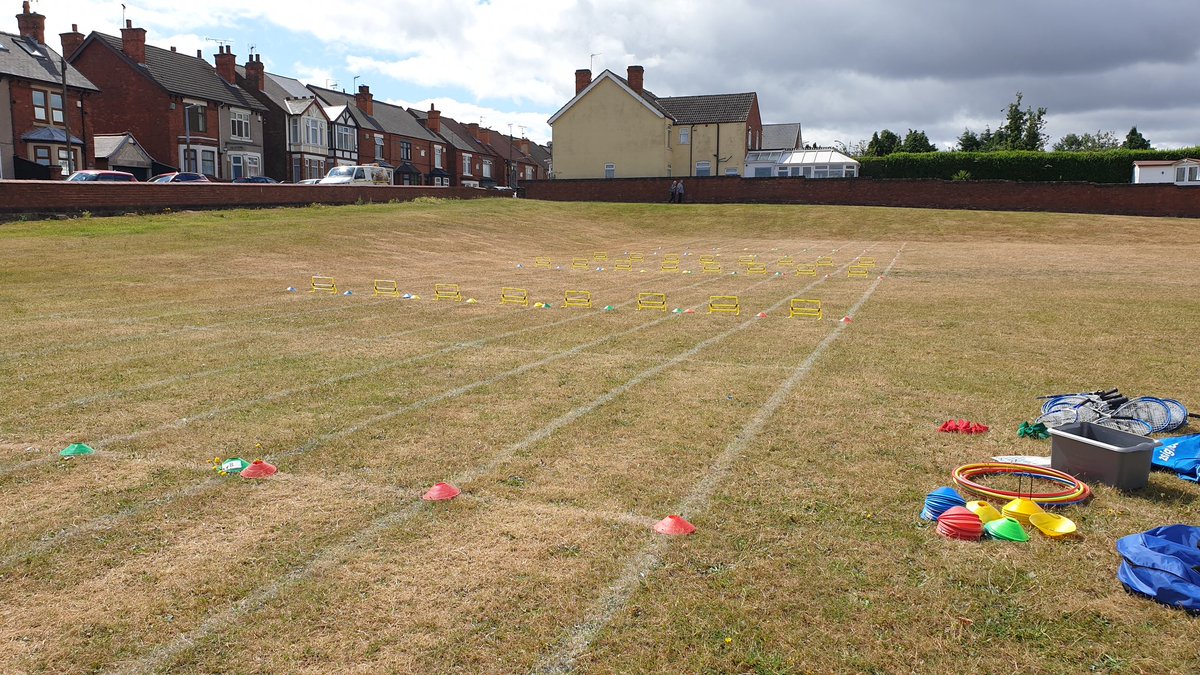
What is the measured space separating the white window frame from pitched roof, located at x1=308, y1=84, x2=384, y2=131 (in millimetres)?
10877

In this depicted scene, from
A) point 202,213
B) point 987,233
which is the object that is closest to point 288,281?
point 202,213

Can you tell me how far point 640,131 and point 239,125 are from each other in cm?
2971

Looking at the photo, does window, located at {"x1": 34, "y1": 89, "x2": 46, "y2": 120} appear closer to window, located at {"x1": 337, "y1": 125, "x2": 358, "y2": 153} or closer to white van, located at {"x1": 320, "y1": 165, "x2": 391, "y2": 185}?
white van, located at {"x1": 320, "y1": 165, "x2": 391, "y2": 185}

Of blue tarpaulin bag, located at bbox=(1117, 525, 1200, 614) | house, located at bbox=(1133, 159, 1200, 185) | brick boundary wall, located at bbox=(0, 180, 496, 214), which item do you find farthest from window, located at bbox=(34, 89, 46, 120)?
house, located at bbox=(1133, 159, 1200, 185)

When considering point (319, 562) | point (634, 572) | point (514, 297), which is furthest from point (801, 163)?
point (319, 562)

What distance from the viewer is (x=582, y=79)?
6097 cm

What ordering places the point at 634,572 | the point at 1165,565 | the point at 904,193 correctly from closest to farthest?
the point at 1165,565, the point at 634,572, the point at 904,193

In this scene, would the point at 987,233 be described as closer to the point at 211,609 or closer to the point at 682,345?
the point at 682,345

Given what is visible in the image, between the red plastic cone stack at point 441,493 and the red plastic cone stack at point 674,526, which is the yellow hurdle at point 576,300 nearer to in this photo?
the red plastic cone stack at point 441,493

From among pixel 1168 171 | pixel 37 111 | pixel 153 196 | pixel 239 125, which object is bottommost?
pixel 153 196

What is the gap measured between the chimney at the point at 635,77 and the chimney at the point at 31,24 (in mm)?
38972

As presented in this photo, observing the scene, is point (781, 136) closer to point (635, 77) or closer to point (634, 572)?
point (635, 77)

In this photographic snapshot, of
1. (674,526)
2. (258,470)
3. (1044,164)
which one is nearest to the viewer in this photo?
(674,526)

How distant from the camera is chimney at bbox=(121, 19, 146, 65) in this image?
52.2 metres
